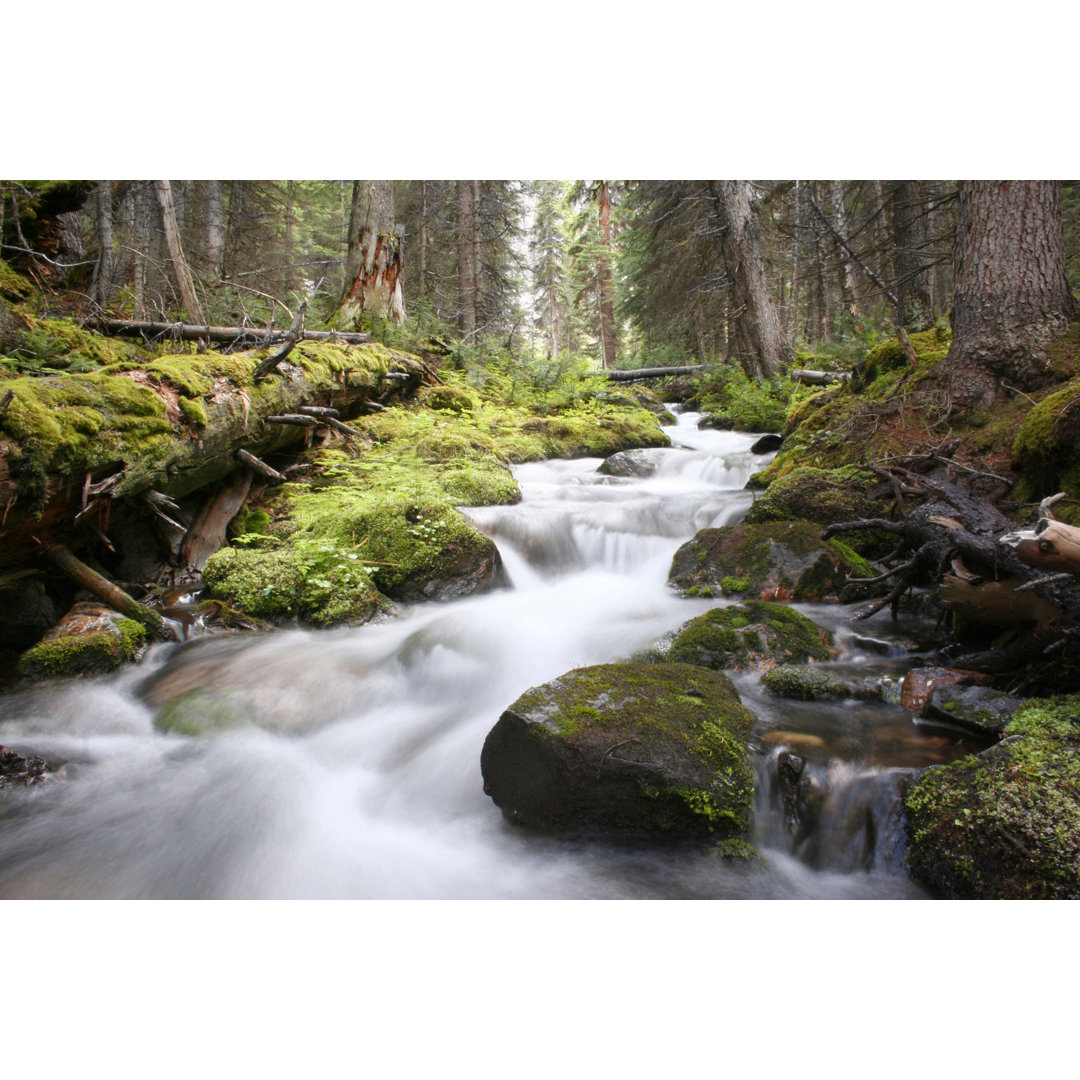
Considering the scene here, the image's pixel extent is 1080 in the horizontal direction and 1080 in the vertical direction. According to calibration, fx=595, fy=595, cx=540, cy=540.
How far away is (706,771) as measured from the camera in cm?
265

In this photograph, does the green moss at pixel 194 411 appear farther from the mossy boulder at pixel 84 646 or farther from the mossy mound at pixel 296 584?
the mossy boulder at pixel 84 646

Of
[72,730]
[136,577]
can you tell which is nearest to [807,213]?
[136,577]

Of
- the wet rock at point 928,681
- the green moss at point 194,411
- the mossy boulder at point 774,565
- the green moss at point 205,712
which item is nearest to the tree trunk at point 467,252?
the green moss at point 194,411

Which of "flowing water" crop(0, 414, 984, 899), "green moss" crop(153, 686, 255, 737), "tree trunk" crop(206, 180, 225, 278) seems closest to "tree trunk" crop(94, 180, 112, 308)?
"tree trunk" crop(206, 180, 225, 278)

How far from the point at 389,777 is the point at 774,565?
11.3ft

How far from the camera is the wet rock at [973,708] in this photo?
2871 mm

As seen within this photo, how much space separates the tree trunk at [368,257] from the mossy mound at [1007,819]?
10.7m

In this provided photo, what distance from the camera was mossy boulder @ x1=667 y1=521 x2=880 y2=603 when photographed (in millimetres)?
4816

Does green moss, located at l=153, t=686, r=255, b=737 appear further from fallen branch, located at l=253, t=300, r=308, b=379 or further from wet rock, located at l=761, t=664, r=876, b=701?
fallen branch, located at l=253, t=300, r=308, b=379

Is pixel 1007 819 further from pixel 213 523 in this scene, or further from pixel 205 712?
pixel 213 523

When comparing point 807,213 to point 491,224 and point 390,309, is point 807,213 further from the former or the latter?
point 390,309

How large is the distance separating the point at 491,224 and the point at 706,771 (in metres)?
16.1

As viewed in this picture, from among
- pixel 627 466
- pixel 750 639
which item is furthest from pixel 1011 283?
pixel 627 466

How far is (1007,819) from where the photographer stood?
7.13 ft
